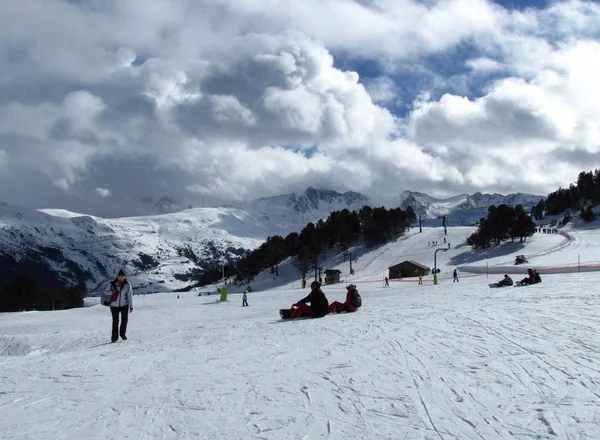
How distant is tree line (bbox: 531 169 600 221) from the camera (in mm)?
142625

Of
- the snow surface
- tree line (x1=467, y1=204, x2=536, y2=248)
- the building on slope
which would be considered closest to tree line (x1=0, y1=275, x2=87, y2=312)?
the building on slope

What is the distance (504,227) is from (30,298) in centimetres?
8616

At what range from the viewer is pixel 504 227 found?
91.2 m

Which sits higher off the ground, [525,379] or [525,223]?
[525,223]

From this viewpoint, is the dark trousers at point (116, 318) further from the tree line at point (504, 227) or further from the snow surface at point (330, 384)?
the tree line at point (504, 227)

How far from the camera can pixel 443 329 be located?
10.9 meters

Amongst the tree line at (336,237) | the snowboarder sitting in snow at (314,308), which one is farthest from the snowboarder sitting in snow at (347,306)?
the tree line at (336,237)

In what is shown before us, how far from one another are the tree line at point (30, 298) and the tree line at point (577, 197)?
13397cm

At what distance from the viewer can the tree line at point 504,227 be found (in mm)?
89188

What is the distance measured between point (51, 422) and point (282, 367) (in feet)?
11.1

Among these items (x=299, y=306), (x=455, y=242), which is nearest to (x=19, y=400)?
(x=299, y=306)

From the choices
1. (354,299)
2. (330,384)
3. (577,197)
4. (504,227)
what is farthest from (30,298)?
(577,197)

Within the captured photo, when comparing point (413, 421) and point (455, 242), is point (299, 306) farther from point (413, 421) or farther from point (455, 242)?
point (455, 242)

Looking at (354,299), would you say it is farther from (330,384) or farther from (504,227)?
(504,227)
